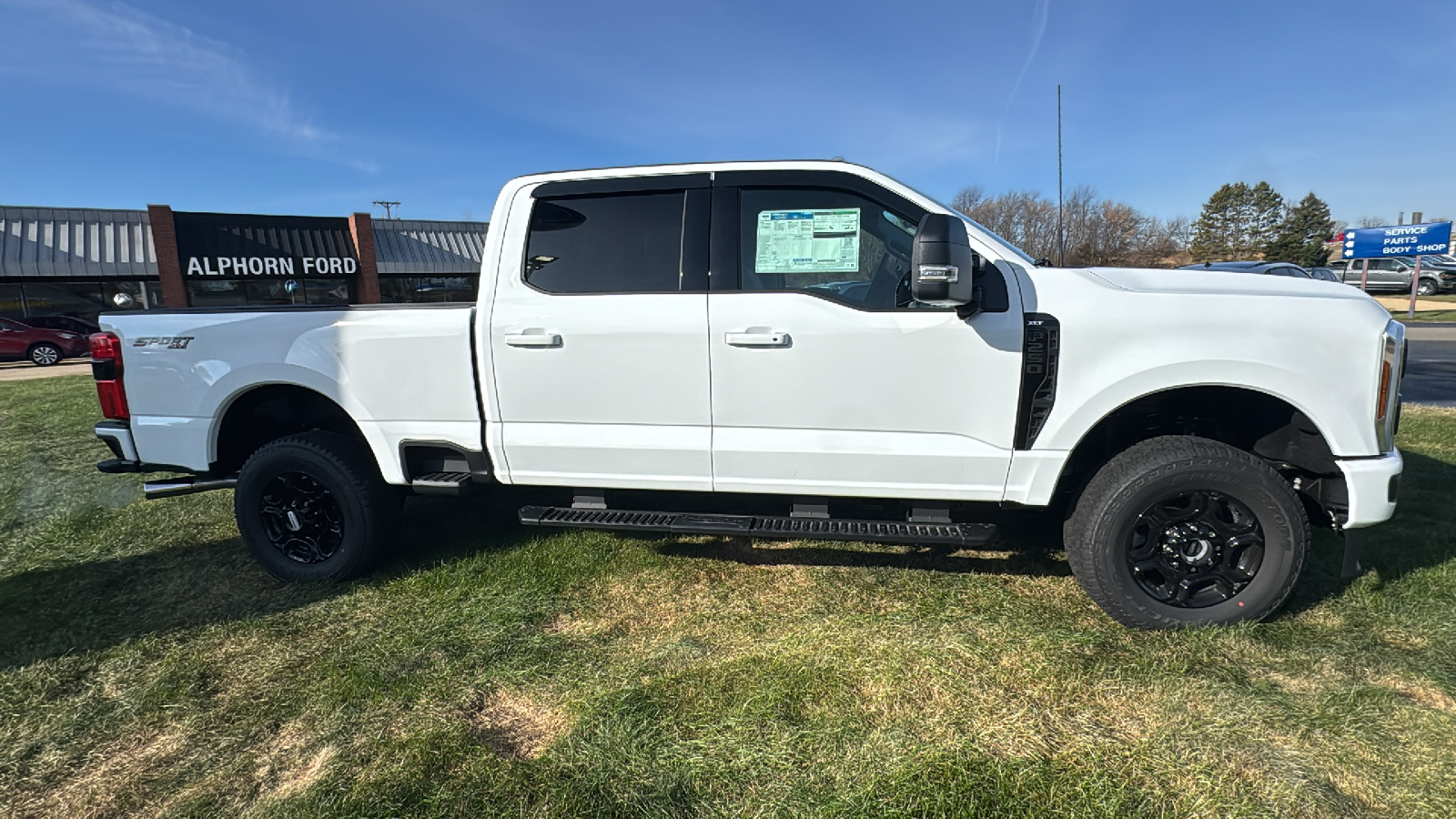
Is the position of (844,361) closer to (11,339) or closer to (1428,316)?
(11,339)

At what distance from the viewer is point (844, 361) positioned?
10.0 ft

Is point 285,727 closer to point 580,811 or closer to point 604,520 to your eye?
point 580,811

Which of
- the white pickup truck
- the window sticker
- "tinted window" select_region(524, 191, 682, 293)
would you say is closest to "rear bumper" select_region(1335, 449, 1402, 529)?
the white pickup truck

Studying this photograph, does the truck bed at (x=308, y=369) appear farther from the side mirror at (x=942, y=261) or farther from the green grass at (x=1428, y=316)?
the green grass at (x=1428, y=316)

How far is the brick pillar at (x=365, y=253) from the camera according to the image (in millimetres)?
26781

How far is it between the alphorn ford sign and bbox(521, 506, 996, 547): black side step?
2662 cm

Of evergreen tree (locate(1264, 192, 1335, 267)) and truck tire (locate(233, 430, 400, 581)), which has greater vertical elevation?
evergreen tree (locate(1264, 192, 1335, 267))

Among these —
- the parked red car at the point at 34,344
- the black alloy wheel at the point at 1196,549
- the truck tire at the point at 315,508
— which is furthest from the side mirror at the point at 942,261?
the parked red car at the point at 34,344

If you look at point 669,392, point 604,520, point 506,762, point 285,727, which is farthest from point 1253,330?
point 285,727

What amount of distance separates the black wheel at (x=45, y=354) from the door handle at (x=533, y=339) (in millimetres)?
24383

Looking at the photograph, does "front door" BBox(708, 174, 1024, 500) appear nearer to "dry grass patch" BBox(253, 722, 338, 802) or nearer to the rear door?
"dry grass patch" BBox(253, 722, 338, 802)

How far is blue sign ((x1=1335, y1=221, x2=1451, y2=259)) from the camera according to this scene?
934 inches

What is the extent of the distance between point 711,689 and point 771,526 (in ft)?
2.68

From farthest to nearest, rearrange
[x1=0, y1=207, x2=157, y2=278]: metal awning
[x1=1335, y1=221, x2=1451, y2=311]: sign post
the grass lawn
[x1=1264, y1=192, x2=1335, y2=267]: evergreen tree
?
1. [x1=1264, y1=192, x2=1335, y2=267]: evergreen tree
2. [x1=1335, y1=221, x2=1451, y2=311]: sign post
3. [x1=0, y1=207, x2=157, y2=278]: metal awning
4. the grass lawn
